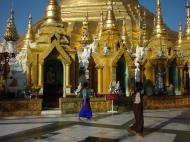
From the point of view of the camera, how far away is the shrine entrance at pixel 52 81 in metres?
19.2

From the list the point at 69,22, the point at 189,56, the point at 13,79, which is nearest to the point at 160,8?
the point at 189,56

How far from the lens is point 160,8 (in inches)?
1250

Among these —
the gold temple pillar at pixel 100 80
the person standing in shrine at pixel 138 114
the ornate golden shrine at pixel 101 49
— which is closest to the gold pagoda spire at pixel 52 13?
the ornate golden shrine at pixel 101 49

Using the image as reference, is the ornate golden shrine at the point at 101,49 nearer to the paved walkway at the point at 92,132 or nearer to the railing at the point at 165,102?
the railing at the point at 165,102

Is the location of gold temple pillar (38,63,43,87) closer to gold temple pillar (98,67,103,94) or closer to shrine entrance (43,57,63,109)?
shrine entrance (43,57,63,109)

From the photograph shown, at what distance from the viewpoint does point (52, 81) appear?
19.4 metres

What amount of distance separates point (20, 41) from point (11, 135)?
31.5 m

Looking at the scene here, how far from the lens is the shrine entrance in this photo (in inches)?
754

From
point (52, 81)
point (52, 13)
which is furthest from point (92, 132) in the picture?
point (52, 13)

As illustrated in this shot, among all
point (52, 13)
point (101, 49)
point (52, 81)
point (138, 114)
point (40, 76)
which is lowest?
point (138, 114)

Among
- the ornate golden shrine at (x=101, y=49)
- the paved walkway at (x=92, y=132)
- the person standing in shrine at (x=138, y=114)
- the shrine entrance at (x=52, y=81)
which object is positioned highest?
the ornate golden shrine at (x=101, y=49)

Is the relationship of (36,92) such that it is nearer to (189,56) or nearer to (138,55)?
(138,55)

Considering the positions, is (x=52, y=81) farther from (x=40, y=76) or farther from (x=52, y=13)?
(x=52, y=13)

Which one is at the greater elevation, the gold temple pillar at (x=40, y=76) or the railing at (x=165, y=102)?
the gold temple pillar at (x=40, y=76)
